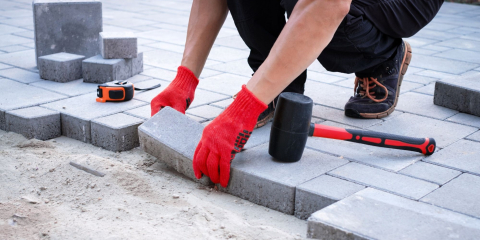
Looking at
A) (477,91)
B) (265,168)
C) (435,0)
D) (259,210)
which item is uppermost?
(435,0)

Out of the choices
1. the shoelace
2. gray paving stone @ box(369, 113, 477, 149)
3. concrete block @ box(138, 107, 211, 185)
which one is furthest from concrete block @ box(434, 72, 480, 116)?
concrete block @ box(138, 107, 211, 185)

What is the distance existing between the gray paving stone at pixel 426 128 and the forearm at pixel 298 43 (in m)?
0.81

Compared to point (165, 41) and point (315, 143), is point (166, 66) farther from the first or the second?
point (315, 143)

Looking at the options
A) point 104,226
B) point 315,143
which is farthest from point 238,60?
point 104,226

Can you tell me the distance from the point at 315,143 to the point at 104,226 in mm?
1122

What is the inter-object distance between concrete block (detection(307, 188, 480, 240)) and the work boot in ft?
3.59

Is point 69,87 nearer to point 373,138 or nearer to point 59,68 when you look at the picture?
point 59,68

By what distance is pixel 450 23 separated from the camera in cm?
622

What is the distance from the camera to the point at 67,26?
12.6 ft

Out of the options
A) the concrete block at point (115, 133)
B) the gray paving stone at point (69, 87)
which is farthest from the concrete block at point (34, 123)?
the gray paving stone at point (69, 87)

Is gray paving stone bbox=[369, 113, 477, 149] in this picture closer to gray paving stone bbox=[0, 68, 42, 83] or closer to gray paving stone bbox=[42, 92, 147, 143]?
gray paving stone bbox=[42, 92, 147, 143]

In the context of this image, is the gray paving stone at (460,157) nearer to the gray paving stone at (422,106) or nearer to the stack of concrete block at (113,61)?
the gray paving stone at (422,106)

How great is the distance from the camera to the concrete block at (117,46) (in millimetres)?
3508

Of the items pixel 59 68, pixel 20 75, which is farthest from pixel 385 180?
pixel 20 75
